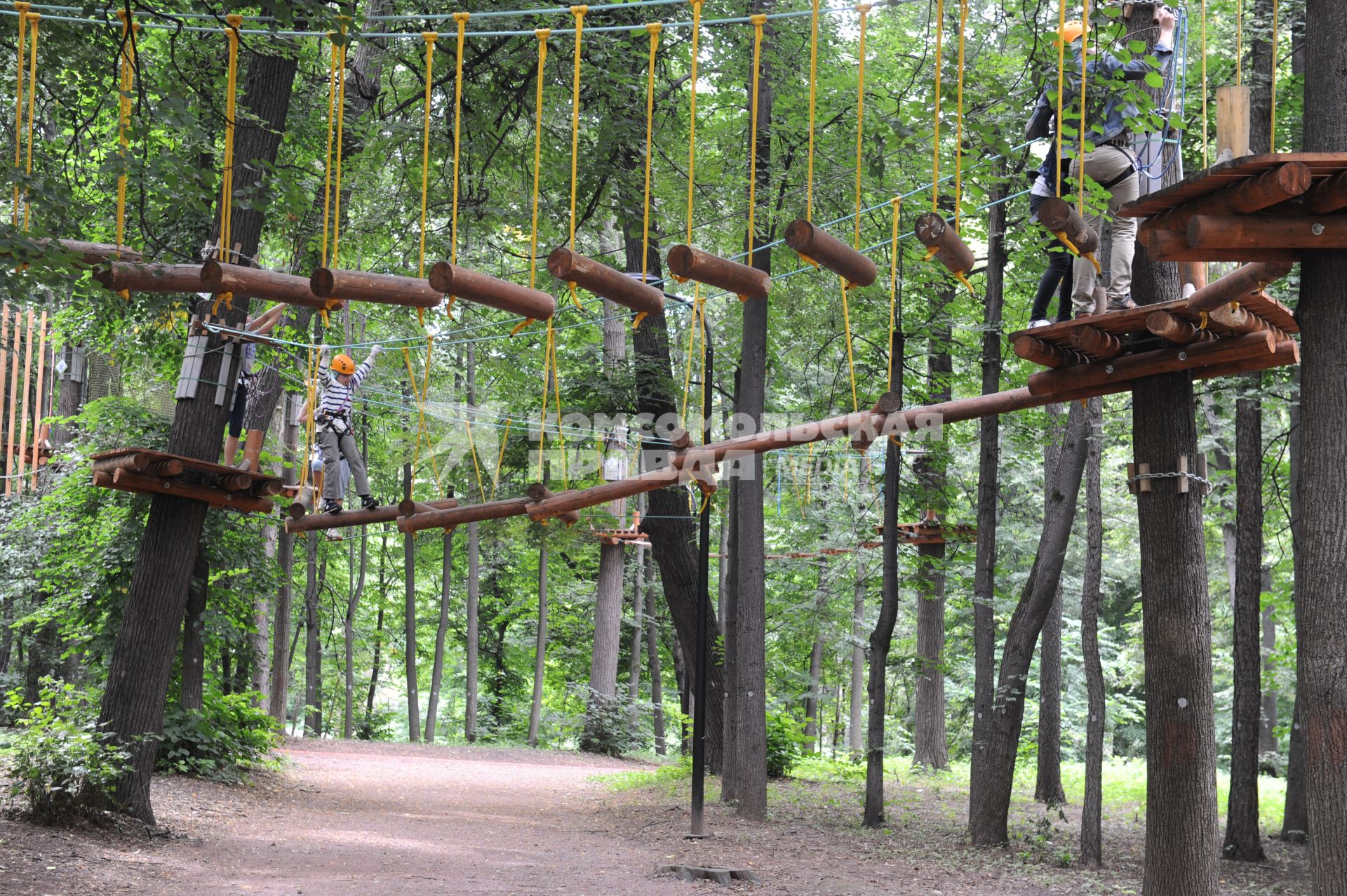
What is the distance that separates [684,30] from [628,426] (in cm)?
421

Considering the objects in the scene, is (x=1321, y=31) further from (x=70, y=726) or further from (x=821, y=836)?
(x=70, y=726)

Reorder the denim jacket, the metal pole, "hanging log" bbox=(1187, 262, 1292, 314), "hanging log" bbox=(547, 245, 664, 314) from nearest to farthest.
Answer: "hanging log" bbox=(1187, 262, 1292, 314), "hanging log" bbox=(547, 245, 664, 314), the denim jacket, the metal pole

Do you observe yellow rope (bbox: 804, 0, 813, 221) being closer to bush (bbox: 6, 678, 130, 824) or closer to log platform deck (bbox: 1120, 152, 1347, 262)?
log platform deck (bbox: 1120, 152, 1347, 262)

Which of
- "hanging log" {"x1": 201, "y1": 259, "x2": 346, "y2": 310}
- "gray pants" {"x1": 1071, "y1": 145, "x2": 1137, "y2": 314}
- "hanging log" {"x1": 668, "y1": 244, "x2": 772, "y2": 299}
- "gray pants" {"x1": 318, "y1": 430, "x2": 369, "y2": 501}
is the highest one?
"gray pants" {"x1": 1071, "y1": 145, "x2": 1137, "y2": 314}

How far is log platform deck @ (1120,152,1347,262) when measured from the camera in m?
4.34

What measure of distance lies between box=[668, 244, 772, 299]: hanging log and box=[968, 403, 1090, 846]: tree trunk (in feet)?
16.1

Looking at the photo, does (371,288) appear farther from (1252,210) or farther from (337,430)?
(337,430)

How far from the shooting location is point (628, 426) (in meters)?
12.9

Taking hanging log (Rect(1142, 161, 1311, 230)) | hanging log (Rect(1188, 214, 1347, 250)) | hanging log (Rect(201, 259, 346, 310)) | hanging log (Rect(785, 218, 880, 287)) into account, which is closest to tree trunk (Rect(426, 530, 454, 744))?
hanging log (Rect(201, 259, 346, 310))

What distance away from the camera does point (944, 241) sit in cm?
539

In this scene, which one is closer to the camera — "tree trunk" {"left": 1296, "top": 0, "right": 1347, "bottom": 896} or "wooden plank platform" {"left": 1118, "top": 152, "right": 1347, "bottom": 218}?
"wooden plank platform" {"left": 1118, "top": 152, "right": 1347, "bottom": 218}

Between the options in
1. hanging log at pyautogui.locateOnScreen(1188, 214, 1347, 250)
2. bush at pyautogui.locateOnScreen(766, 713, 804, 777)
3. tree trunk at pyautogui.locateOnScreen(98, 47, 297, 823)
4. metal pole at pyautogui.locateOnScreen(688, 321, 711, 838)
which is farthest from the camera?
bush at pyautogui.locateOnScreen(766, 713, 804, 777)

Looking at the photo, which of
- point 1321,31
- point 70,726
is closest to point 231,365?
point 70,726

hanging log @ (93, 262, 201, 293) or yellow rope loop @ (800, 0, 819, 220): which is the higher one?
Result: yellow rope loop @ (800, 0, 819, 220)
